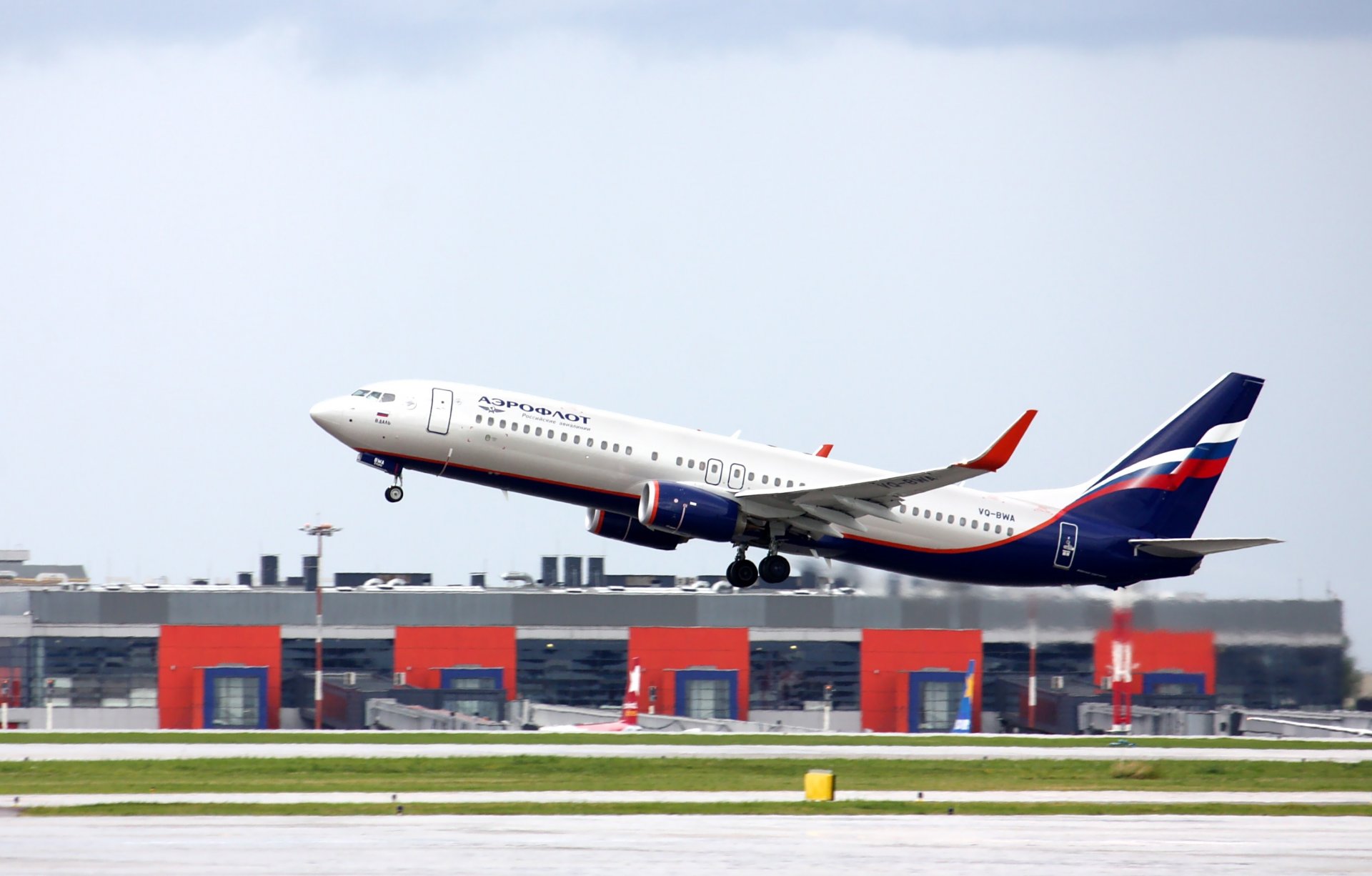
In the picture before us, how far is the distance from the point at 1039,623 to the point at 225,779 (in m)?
31.0

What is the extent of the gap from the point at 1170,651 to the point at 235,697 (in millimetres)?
38419

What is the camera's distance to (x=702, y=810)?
109 feet

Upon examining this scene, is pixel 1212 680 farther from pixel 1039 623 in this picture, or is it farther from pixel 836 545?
pixel 836 545

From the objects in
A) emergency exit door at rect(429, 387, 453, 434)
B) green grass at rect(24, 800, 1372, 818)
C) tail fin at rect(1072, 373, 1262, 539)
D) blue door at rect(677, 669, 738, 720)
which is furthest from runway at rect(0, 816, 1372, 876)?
blue door at rect(677, 669, 738, 720)

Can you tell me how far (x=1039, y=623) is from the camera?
60125 millimetres

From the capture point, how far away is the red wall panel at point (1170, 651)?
58.3 metres

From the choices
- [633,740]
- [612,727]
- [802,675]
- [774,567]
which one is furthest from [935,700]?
[774,567]

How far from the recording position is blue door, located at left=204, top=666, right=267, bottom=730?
235ft

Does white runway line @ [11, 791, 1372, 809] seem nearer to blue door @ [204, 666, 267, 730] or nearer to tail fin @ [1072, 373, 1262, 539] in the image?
tail fin @ [1072, 373, 1262, 539]

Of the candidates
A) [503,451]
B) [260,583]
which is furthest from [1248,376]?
[260,583]

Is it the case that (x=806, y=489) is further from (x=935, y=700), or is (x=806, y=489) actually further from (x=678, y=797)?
(x=935, y=700)

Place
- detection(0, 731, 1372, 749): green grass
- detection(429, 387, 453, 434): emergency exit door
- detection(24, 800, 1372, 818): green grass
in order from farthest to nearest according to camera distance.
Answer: detection(0, 731, 1372, 749): green grass, detection(429, 387, 453, 434): emergency exit door, detection(24, 800, 1372, 818): green grass

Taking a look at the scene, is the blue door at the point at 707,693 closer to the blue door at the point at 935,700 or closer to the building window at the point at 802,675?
the building window at the point at 802,675

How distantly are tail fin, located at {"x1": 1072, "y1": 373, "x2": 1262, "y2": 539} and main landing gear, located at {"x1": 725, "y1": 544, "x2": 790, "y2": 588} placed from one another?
9.26 metres
